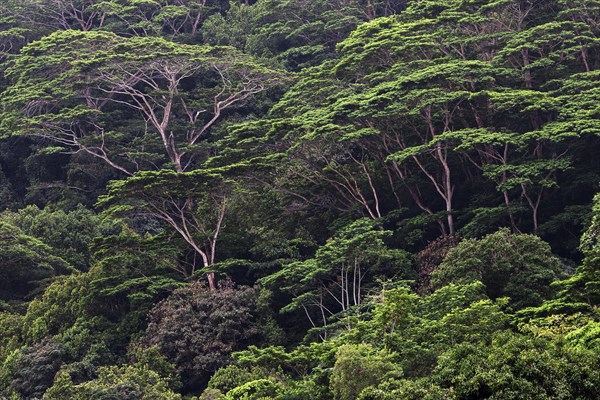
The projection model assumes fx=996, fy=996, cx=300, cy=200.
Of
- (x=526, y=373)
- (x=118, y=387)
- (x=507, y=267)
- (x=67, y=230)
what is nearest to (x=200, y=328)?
(x=118, y=387)

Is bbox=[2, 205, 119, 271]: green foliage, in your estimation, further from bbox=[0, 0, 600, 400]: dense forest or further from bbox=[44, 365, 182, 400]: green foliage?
bbox=[44, 365, 182, 400]: green foliage

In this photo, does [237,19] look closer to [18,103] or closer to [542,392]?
[18,103]

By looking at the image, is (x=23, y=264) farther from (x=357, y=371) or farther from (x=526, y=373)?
(x=526, y=373)

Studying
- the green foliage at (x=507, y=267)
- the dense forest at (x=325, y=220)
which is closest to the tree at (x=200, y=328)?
the dense forest at (x=325, y=220)

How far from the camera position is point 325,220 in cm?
3275

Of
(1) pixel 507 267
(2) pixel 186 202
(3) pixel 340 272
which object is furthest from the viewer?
(2) pixel 186 202

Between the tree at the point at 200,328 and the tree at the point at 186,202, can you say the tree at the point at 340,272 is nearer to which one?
the tree at the point at 200,328

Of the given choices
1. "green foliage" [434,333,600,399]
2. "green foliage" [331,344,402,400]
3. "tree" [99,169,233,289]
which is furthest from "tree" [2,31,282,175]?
"green foliage" [434,333,600,399]

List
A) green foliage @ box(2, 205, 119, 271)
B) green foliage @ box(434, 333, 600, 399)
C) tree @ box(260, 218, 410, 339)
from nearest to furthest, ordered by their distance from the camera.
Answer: green foliage @ box(434, 333, 600, 399)
tree @ box(260, 218, 410, 339)
green foliage @ box(2, 205, 119, 271)

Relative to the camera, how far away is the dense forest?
77.9 feet

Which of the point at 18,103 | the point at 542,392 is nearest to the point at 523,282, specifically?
the point at 542,392

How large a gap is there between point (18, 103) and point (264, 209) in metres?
13.8

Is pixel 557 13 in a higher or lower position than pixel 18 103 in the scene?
higher

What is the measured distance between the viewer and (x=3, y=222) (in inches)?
1302
